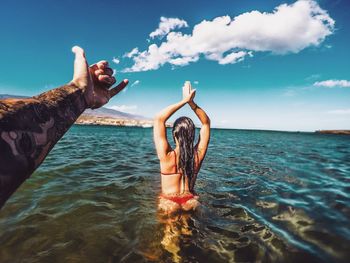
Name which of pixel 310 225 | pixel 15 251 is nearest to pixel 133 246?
pixel 15 251

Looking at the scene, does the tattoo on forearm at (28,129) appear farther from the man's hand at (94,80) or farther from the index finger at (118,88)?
the index finger at (118,88)

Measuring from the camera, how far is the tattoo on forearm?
1006 mm

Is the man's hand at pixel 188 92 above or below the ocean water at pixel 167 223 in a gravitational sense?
above

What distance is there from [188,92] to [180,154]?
1.25m

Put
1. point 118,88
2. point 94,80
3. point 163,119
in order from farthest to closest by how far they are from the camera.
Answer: point 163,119
point 118,88
point 94,80

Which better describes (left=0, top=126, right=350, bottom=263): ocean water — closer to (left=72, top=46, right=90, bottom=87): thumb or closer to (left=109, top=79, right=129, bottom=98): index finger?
(left=109, top=79, right=129, bottom=98): index finger

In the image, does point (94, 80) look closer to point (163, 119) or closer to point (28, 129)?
point (28, 129)

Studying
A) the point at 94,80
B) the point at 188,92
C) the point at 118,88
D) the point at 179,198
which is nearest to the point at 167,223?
the point at 179,198

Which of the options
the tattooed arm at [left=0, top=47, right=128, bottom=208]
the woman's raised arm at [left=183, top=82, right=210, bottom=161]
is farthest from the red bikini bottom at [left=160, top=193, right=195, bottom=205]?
the tattooed arm at [left=0, top=47, right=128, bottom=208]

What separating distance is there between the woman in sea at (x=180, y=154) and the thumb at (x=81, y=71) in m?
2.36

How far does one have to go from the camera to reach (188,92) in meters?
4.46

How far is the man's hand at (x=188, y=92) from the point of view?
442cm

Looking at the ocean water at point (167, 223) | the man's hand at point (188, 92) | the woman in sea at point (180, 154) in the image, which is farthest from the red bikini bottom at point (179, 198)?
the man's hand at point (188, 92)

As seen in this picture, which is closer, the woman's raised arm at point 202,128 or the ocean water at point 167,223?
the ocean water at point 167,223
